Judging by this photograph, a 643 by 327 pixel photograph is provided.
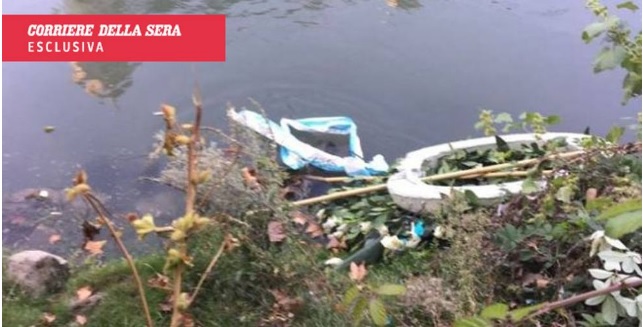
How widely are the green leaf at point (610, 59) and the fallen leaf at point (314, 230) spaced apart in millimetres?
1443

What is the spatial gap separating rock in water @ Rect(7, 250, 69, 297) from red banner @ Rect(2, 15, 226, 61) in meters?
0.86

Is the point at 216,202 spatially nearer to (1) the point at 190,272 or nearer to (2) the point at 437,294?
(1) the point at 190,272

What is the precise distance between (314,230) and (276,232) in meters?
0.51

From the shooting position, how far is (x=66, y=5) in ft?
15.2

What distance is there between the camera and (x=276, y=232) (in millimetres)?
2391

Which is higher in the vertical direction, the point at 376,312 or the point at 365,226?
the point at 376,312

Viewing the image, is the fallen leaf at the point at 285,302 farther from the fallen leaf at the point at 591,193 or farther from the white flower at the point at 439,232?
the fallen leaf at the point at 591,193

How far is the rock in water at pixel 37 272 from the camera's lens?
2.63m

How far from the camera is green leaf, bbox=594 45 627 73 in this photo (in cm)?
166

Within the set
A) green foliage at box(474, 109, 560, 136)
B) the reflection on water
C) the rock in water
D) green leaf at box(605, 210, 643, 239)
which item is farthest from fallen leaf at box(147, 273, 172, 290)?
the reflection on water

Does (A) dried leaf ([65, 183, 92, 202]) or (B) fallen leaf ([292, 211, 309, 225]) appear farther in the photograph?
(B) fallen leaf ([292, 211, 309, 225])

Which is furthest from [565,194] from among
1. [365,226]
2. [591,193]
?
[365,226]

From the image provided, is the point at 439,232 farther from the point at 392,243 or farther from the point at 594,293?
the point at 594,293

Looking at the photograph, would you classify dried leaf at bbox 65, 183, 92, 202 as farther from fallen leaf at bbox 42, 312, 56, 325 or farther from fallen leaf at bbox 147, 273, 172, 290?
fallen leaf at bbox 42, 312, 56, 325
